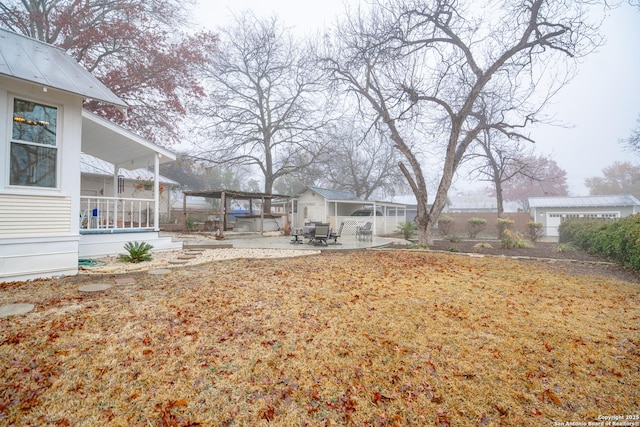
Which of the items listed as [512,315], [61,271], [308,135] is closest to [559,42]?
[512,315]

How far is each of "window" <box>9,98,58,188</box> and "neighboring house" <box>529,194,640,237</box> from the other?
2921 cm

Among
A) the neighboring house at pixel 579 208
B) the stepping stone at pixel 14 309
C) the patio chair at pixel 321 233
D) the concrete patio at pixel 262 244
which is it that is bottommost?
the stepping stone at pixel 14 309

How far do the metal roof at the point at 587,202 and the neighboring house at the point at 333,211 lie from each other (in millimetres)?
13326

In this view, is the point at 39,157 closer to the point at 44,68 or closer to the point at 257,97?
the point at 44,68

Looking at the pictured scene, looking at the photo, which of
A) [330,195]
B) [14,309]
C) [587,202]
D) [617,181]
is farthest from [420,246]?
[617,181]

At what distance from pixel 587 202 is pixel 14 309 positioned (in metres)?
32.6

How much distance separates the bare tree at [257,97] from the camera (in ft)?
59.9

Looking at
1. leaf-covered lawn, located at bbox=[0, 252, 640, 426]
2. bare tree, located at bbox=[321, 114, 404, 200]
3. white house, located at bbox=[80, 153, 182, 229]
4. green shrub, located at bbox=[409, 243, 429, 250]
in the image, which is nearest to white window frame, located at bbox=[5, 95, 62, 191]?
leaf-covered lawn, located at bbox=[0, 252, 640, 426]

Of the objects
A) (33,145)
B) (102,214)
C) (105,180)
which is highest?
(105,180)

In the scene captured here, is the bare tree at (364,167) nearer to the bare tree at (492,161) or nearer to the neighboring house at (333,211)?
the neighboring house at (333,211)

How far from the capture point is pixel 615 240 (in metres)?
8.12

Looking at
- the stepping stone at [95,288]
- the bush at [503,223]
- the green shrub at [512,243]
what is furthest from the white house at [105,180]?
the bush at [503,223]

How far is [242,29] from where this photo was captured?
1836cm

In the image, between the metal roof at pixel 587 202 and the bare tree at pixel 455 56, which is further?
the metal roof at pixel 587 202
